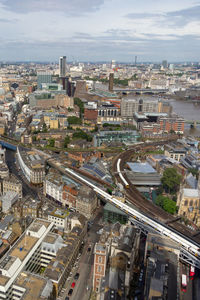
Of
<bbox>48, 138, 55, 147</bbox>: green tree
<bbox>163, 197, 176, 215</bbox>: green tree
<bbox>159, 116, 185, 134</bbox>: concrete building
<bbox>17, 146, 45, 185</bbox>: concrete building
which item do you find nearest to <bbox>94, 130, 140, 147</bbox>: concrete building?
<bbox>48, 138, 55, 147</bbox>: green tree

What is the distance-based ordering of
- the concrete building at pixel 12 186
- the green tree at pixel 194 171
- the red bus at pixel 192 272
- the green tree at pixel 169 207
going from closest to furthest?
the red bus at pixel 192 272
the green tree at pixel 169 207
the concrete building at pixel 12 186
the green tree at pixel 194 171

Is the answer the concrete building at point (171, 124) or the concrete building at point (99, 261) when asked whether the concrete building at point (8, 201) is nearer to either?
the concrete building at point (99, 261)

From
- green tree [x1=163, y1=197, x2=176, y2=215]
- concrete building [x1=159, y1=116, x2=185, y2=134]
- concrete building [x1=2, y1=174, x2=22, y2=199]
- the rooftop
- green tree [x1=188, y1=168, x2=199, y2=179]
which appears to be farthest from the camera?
concrete building [x1=159, y1=116, x2=185, y2=134]

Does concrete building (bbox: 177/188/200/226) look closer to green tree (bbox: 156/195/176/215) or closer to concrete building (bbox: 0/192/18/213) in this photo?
green tree (bbox: 156/195/176/215)

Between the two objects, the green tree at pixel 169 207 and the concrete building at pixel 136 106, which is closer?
the green tree at pixel 169 207

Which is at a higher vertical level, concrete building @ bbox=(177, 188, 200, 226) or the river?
the river

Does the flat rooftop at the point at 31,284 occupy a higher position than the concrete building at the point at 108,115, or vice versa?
the concrete building at the point at 108,115

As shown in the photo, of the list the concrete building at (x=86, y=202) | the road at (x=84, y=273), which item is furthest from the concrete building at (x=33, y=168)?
the road at (x=84, y=273)
